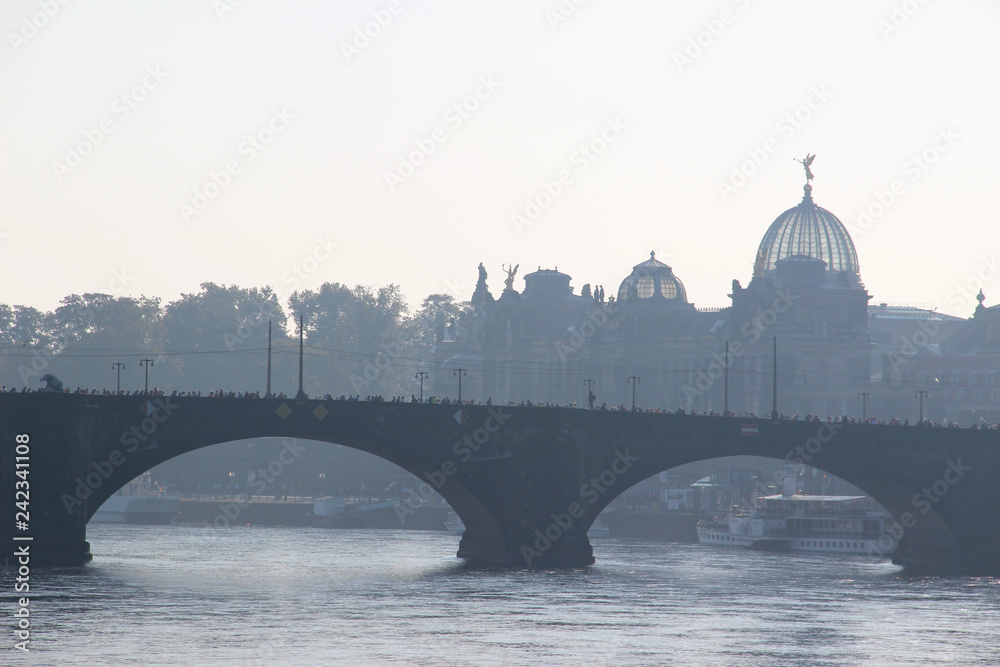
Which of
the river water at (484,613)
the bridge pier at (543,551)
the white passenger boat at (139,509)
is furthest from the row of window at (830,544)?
the white passenger boat at (139,509)

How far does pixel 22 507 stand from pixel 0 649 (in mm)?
26072

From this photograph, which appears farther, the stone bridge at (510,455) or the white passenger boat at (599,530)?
the white passenger boat at (599,530)

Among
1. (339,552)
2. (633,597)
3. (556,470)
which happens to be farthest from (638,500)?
(633,597)

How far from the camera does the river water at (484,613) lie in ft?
227

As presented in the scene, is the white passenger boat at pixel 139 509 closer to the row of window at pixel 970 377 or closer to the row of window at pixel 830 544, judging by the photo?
the row of window at pixel 830 544

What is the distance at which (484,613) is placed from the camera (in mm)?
80750

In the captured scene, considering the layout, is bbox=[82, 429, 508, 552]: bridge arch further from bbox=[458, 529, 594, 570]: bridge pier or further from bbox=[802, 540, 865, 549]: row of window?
bbox=[802, 540, 865, 549]: row of window

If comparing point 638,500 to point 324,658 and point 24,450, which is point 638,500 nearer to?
point 24,450

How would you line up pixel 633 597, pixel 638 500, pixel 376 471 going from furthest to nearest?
pixel 376 471 < pixel 638 500 < pixel 633 597

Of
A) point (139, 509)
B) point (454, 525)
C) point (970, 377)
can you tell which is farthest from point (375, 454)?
point (970, 377)

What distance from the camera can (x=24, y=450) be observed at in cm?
9306

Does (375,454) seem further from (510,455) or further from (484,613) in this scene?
(484,613)

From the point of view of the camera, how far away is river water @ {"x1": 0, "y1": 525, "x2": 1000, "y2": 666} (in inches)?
2726

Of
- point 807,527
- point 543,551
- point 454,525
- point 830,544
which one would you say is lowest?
point 830,544
